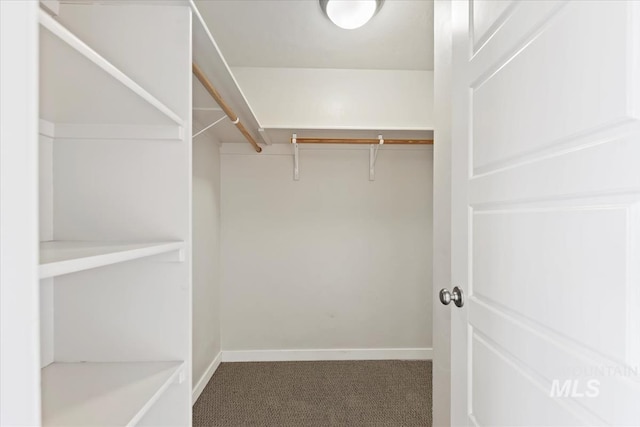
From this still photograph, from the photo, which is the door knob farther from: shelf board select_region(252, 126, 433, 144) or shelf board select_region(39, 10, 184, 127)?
shelf board select_region(252, 126, 433, 144)

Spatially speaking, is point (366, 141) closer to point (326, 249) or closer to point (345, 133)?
point (345, 133)

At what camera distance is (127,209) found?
1.09m

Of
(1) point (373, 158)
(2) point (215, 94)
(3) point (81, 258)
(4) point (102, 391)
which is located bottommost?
(4) point (102, 391)

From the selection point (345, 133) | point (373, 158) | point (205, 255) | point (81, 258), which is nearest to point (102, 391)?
point (81, 258)

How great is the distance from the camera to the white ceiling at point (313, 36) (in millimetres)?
2061

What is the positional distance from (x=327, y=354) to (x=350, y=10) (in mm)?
2419

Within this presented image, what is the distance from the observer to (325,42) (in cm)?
247

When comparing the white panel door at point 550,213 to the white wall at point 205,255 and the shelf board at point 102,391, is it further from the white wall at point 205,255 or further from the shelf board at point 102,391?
the white wall at point 205,255

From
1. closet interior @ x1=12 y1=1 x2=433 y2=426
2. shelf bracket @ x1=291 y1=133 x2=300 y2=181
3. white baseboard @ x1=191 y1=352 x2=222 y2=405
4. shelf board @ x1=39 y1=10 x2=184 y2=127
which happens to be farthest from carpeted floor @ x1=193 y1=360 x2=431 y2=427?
shelf board @ x1=39 y1=10 x2=184 y2=127

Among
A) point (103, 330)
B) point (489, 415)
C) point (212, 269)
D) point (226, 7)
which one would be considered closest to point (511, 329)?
point (489, 415)

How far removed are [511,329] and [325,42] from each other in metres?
2.14

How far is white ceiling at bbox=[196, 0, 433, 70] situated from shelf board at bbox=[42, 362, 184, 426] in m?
1.77

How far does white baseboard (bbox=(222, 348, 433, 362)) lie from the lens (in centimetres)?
303

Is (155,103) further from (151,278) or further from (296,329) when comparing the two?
(296,329)
